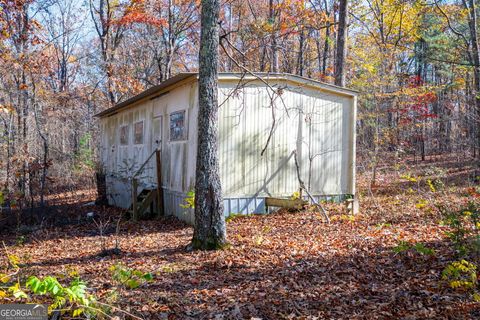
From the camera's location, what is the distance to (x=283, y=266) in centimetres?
570

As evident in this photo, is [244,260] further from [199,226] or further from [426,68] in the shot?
[426,68]

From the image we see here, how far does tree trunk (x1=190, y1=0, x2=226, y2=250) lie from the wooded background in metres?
8.01

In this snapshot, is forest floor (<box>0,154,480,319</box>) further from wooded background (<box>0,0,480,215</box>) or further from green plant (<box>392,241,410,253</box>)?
wooded background (<box>0,0,480,215</box>)

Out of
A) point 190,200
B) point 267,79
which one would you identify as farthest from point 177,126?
point 267,79

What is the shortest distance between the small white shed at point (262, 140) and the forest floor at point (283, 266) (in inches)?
31.3

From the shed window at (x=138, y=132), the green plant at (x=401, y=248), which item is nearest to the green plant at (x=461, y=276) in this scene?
the green plant at (x=401, y=248)

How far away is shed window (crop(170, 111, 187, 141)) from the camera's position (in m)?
10.2

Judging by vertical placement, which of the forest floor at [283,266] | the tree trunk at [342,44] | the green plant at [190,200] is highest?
the tree trunk at [342,44]

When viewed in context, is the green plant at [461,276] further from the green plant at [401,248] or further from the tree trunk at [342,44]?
the tree trunk at [342,44]

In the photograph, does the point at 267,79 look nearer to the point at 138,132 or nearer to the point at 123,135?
the point at 138,132

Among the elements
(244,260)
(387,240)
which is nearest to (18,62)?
(244,260)

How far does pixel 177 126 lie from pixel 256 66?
13547 millimetres

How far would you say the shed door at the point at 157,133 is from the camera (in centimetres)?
1174

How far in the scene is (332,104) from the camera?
34.2ft
